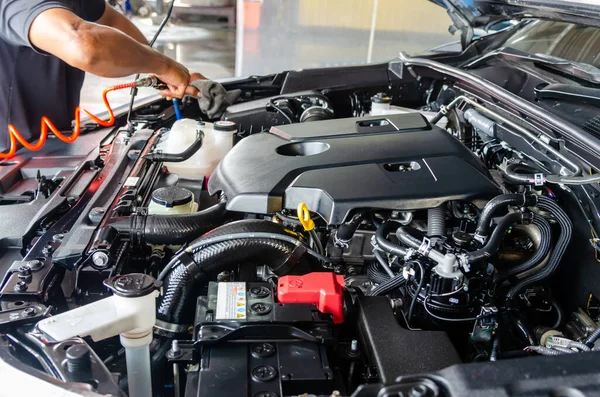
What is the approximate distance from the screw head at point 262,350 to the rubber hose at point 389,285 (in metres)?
0.35

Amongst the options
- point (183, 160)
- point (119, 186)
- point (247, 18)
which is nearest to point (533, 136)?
point (183, 160)

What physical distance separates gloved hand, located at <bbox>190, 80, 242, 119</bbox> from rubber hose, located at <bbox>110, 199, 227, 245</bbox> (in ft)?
3.05

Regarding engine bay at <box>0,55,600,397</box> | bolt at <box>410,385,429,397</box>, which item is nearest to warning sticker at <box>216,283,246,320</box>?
engine bay at <box>0,55,600,397</box>

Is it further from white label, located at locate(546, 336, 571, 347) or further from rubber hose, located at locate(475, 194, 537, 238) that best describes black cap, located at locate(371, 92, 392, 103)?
white label, located at locate(546, 336, 571, 347)

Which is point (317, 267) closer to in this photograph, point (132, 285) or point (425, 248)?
point (425, 248)

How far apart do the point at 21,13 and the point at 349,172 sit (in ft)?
4.36

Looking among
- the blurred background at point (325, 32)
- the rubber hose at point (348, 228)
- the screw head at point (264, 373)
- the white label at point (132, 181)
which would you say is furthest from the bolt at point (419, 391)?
the blurred background at point (325, 32)

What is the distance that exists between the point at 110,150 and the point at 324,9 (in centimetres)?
523

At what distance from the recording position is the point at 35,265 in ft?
3.90

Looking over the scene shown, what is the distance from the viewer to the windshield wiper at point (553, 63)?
5.52ft

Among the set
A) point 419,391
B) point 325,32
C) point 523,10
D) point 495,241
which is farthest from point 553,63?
point 325,32

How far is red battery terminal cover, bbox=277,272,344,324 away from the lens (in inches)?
45.8

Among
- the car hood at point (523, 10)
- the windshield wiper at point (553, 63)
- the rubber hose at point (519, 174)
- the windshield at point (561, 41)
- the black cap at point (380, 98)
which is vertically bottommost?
the black cap at point (380, 98)

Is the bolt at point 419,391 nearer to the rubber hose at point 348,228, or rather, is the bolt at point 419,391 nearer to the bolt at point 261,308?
the bolt at point 261,308
